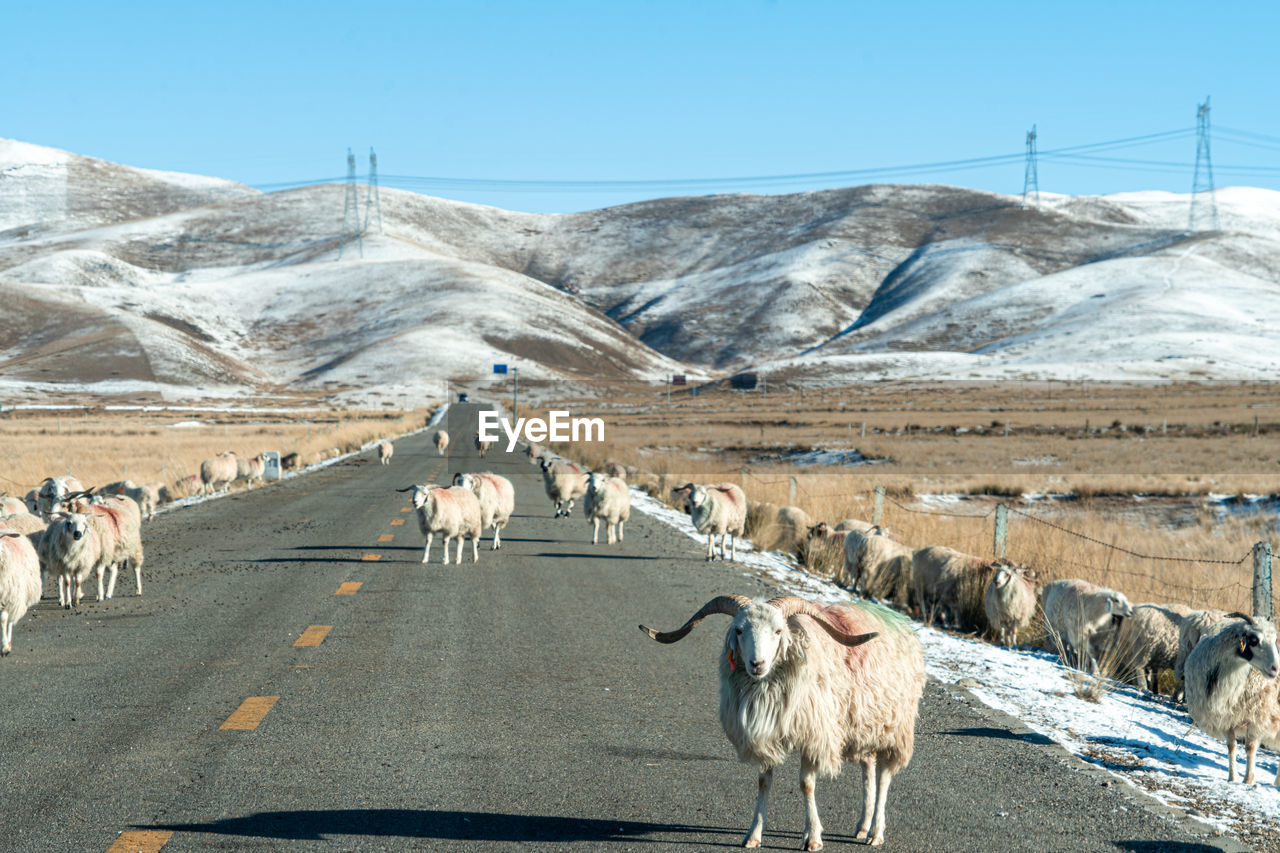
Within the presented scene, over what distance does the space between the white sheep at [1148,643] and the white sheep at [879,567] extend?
4006 millimetres

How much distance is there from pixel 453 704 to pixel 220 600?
5.72 metres

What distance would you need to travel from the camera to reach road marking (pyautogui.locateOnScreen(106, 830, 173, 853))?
5.26 m

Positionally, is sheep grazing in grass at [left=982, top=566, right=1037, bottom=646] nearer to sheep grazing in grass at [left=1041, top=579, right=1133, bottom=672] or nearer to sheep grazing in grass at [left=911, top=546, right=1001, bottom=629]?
sheep grazing in grass at [left=1041, top=579, right=1133, bottom=672]

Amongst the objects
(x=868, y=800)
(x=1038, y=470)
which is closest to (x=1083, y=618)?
(x=868, y=800)

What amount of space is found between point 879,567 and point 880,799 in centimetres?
987

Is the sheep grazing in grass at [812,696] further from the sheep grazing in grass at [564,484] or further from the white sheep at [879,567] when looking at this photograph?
the sheep grazing in grass at [564,484]

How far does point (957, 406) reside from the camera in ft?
282

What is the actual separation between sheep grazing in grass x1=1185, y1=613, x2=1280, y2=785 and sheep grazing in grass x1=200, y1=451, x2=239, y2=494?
25771mm

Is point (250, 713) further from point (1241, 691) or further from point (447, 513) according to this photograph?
point (447, 513)

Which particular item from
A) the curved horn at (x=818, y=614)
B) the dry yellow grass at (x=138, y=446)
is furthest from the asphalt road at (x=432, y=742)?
the dry yellow grass at (x=138, y=446)

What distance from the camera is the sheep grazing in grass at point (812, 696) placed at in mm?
5387

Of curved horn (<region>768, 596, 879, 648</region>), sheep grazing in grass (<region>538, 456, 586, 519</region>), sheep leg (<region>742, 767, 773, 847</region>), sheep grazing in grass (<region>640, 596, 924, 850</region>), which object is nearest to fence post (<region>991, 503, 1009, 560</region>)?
sheep grazing in grass (<region>538, 456, 586, 519</region>)

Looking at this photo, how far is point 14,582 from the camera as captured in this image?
962 centimetres

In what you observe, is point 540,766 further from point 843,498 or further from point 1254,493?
point 1254,493
